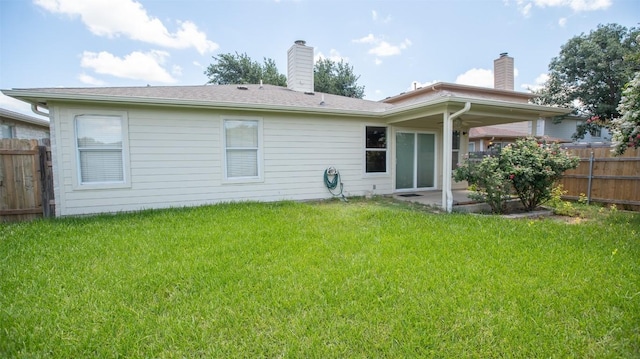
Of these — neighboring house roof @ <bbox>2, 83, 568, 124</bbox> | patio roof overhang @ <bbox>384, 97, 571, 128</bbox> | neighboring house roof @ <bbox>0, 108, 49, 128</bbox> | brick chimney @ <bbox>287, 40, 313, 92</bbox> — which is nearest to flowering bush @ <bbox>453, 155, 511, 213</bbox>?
patio roof overhang @ <bbox>384, 97, 571, 128</bbox>

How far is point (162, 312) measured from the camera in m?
2.48

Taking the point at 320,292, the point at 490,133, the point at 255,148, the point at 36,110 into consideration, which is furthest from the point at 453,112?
the point at 490,133

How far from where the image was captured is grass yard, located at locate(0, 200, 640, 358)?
206 centimetres

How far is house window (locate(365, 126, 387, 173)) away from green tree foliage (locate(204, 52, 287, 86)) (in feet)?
59.8

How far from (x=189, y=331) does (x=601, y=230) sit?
19.2 ft

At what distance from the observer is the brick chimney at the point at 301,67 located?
33.0ft

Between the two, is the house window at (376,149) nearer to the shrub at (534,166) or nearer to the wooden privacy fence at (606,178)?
the shrub at (534,166)

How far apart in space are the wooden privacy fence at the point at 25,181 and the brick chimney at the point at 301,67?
687 cm

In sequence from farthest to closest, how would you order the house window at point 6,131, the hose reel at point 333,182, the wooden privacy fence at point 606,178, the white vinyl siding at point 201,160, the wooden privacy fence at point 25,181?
the house window at point 6,131 → the hose reel at point 333,182 → the wooden privacy fence at point 606,178 → the white vinyl siding at point 201,160 → the wooden privacy fence at point 25,181

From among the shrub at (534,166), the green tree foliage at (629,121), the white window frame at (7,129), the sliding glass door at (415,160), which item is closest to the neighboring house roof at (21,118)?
the white window frame at (7,129)

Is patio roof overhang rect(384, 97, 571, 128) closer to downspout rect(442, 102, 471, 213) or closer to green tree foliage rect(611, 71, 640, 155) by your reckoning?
downspout rect(442, 102, 471, 213)

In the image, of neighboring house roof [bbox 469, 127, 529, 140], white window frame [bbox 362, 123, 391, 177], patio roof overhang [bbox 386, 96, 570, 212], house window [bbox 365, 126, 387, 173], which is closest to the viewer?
patio roof overhang [bbox 386, 96, 570, 212]

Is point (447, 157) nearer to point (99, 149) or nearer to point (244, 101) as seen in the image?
point (244, 101)

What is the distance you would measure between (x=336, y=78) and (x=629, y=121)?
22.3m
